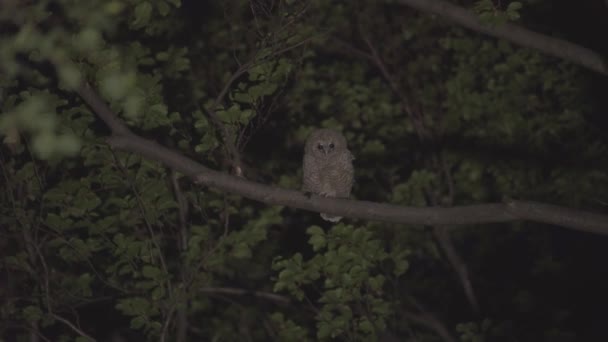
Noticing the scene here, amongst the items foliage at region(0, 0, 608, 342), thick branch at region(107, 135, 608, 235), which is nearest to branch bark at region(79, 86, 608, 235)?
thick branch at region(107, 135, 608, 235)

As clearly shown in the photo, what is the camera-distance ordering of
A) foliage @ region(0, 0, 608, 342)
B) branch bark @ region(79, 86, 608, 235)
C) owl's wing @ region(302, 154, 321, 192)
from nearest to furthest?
branch bark @ region(79, 86, 608, 235) → foliage @ region(0, 0, 608, 342) → owl's wing @ region(302, 154, 321, 192)

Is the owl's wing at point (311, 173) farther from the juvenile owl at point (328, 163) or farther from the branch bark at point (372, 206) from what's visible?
the branch bark at point (372, 206)

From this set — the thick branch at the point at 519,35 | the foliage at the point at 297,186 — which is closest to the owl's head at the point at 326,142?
the foliage at the point at 297,186

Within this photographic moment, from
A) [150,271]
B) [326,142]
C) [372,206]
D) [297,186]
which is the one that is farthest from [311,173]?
[372,206]

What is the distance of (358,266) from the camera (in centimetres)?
504

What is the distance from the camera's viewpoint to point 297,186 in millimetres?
7145

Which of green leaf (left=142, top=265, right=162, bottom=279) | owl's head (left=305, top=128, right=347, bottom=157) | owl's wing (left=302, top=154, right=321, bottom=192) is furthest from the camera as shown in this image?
owl's wing (left=302, top=154, right=321, bottom=192)

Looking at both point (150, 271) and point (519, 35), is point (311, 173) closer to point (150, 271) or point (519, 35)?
point (150, 271)

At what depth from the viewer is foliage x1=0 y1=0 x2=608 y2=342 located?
517 cm

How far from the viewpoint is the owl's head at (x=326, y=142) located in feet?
20.4

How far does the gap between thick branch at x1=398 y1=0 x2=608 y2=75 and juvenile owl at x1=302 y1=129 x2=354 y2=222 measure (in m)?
2.59

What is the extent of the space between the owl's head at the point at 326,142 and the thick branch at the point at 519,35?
2.55 m

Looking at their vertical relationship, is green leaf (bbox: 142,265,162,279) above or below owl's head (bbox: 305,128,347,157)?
below

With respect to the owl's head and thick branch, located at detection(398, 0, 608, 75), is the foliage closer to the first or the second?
the owl's head
